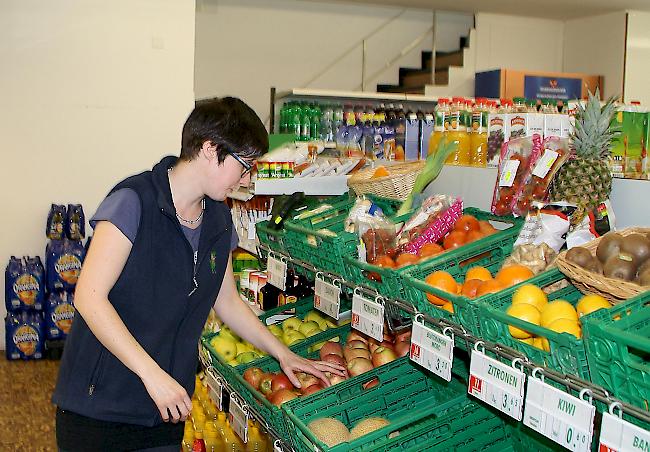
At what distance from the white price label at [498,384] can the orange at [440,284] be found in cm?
26

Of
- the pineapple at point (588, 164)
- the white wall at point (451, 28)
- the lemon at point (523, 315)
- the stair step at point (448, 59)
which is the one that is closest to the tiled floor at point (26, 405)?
the pineapple at point (588, 164)

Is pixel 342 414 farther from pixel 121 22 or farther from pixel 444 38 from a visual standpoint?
pixel 444 38

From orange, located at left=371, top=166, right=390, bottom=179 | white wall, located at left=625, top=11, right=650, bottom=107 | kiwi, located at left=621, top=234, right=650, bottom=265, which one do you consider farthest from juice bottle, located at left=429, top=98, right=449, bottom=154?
white wall, located at left=625, top=11, right=650, bottom=107

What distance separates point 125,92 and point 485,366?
5.76 meters

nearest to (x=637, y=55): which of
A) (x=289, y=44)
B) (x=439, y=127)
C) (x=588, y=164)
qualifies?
(x=289, y=44)

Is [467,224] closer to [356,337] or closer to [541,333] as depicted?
[356,337]

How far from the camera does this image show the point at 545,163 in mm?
2324

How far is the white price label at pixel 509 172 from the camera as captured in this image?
2436mm

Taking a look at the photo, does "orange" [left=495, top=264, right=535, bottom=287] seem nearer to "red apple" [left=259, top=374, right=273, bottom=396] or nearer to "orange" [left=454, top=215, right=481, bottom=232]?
"orange" [left=454, top=215, right=481, bottom=232]

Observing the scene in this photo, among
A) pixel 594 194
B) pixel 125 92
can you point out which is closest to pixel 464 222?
pixel 594 194

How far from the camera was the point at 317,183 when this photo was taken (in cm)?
382

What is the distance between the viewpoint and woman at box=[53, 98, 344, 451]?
1.97 metres

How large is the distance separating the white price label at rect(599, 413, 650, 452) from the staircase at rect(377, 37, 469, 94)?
9884 millimetres

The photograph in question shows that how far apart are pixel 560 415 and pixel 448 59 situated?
33.9 ft
